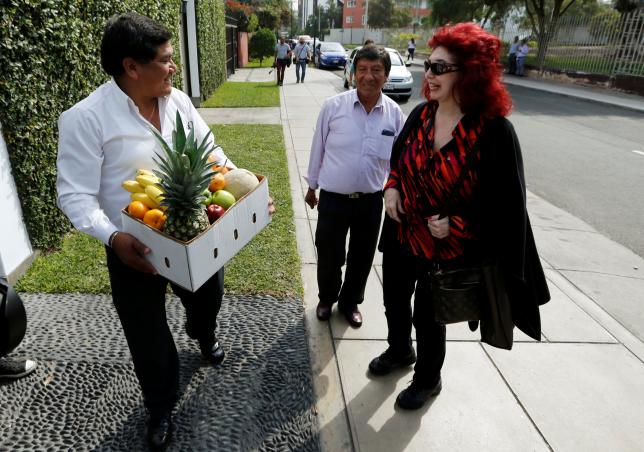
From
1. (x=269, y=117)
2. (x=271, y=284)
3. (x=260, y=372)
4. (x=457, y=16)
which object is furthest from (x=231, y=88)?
(x=457, y=16)

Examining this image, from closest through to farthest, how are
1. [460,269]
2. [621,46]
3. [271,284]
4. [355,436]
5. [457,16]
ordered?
1. [460,269]
2. [355,436]
3. [271,284]
4. [621,46]
5. [457,16]

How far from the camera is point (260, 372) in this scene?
9.33ft

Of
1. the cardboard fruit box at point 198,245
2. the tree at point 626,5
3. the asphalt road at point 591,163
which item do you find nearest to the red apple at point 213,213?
the cardboard fruit box at point 198,245

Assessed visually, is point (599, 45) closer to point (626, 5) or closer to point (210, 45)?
point (626, 5)

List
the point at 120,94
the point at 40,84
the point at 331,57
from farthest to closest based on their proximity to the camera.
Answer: the point at 331,57, the point at 40,84, the point at 120,94

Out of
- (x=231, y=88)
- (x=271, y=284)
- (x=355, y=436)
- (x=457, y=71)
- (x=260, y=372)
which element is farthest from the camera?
(x=231, y=88)

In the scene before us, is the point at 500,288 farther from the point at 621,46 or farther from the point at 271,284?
the point at 621,46

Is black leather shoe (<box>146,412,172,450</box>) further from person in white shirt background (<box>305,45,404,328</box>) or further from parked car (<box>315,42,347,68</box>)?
parked car (<box>315,42,347,68</box>)

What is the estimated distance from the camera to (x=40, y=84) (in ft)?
12.4

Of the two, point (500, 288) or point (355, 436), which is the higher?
point (500, 288)

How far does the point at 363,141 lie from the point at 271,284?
155 centimetres

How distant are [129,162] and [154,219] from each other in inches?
15.0

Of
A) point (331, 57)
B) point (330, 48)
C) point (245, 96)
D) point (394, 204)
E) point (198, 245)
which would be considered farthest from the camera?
point (330, 48)

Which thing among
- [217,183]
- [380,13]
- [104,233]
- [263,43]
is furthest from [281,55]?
[380,13]
